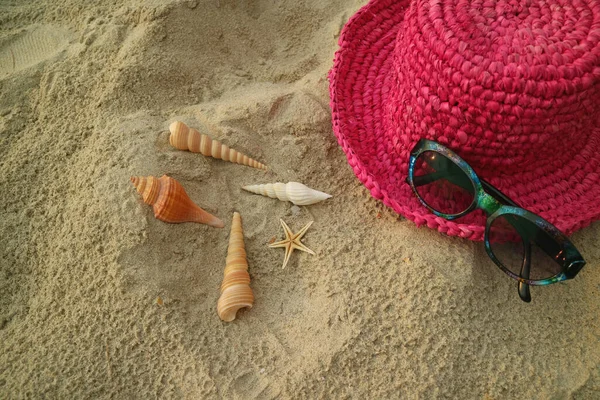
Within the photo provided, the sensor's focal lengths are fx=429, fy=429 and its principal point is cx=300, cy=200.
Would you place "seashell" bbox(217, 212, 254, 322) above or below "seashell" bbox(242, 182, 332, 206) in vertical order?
below

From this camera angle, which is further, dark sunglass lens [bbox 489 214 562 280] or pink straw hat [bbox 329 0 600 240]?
dark sunglass lens [bbox 489 214 562 280]

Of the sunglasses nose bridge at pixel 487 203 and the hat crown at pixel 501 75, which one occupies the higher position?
the hat crown at pixel 501 75

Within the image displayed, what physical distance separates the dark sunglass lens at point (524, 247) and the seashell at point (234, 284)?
79 cm

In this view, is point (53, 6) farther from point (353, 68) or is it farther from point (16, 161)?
point (353, 68)

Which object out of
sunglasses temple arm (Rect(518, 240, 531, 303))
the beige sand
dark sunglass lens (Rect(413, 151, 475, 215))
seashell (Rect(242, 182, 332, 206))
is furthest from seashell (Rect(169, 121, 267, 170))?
sunglasses temple arm (Rect(518, 240, 531, 303))

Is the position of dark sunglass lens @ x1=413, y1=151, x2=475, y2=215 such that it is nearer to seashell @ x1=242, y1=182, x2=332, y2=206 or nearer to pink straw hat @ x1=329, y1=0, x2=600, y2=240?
pink straw hat @ x1=329, y1=0, x2=600, y2=240

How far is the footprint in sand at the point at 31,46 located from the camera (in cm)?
200

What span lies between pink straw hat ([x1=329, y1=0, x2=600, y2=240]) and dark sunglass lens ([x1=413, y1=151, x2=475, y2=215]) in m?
0.05

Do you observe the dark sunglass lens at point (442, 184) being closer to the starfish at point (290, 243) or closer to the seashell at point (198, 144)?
the starfish at point (290, 243)

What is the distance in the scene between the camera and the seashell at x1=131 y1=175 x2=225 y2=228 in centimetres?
146

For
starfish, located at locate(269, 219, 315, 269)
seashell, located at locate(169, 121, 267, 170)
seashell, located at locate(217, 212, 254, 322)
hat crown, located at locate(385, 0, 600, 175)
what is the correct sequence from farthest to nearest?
1. seashell, located at locate(169, 121, 267, 170)
2. starfish, located at locate(269, 219, 315, 269)
3. seashell, located at locate(217, 212, 254, 322)
4. hat crown, located at locate(385, 0, 600, 175)

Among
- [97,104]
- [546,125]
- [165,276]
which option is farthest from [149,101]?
[546,125]

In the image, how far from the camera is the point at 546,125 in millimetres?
1208

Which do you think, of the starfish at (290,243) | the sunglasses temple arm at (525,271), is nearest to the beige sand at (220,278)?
the starfish at (290,243)
